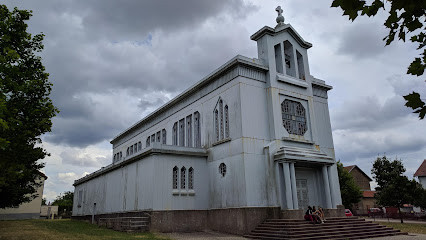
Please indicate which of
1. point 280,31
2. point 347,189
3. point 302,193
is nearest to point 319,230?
point 302,193

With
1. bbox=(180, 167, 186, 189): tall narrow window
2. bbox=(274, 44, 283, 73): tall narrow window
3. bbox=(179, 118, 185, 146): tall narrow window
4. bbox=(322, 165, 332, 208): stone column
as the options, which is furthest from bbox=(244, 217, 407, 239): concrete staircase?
bbox=(179, 118, 185, 146): tall narrow window

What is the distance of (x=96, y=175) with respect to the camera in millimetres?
32625

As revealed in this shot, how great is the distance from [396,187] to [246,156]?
22.6 m

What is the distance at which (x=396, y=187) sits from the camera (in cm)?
3359

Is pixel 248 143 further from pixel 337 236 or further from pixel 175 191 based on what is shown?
pixel 337 236

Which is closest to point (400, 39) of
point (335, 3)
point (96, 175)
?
point (335, 3)

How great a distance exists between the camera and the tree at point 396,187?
32.9m

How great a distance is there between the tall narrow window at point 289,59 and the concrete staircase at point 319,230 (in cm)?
1146

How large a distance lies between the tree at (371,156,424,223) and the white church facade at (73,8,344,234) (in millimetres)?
13228

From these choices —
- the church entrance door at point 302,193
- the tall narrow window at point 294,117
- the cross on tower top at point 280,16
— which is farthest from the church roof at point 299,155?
the cross on tower top at point 280,16

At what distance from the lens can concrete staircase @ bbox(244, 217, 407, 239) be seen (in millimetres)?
17078

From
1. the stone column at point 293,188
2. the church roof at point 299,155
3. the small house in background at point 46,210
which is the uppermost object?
the church roof at point 299,155

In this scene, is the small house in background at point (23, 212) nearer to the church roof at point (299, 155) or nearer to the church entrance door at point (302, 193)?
the church entrance door at point (302, 193)

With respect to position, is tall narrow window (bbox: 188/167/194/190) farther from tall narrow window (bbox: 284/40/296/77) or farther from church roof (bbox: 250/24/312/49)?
church roof (bbox: 250/24/312/49)
